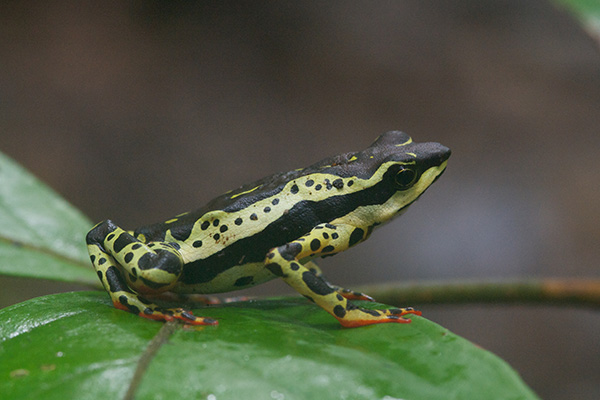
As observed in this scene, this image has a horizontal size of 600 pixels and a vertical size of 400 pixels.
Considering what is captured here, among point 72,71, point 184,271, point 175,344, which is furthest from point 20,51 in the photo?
point 175,344

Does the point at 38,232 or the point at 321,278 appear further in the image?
the point at 38,232

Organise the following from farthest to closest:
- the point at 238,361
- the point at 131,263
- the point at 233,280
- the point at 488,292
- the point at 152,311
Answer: the point at 488,292 < the point at 233,280 < the point at 131,263 < the point at 152,311 < the point at 238,361

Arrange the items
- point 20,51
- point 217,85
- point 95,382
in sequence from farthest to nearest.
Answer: point 217,85 < point 20,51 < point 95,382

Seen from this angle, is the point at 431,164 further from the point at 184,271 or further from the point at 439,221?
the point at 439,221

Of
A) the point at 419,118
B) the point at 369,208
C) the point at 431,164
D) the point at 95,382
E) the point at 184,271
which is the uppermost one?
the point at 419,118

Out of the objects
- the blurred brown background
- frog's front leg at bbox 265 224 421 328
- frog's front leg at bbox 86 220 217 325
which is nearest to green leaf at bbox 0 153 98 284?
frog's front leg at bbox 86 220 217 325

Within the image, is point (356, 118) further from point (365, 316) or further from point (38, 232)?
point (365, 316)

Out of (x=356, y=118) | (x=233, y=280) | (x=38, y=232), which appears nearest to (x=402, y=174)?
(x=233, y=280)
